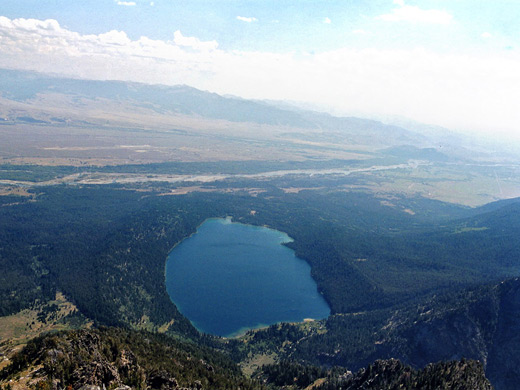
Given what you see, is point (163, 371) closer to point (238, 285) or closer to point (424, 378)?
point (424, 378)

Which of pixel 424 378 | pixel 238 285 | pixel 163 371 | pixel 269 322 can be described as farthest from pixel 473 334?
pixel 238 285

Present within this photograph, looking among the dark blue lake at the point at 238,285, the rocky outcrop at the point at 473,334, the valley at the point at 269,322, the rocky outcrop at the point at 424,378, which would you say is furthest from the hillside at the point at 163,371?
the dark blue lake at the point at 238,285

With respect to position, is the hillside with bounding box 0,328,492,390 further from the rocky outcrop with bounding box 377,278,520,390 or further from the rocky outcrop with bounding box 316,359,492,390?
the rocky outcrop with bounding box 377,278,520,390

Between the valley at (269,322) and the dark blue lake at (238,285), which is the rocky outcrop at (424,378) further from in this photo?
the dark blue lake at (238,285)

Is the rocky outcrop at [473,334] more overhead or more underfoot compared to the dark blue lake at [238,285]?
more overhead

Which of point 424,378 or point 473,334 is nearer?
point 424,378

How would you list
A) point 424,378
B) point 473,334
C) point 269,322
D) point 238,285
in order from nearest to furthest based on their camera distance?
1. point 424,378
2. point 473,334
3. point 269,322
4. point 238,285

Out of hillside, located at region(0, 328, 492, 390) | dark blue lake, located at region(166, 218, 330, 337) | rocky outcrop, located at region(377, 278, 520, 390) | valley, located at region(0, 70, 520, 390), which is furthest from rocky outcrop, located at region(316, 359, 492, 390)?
dark blue lake, located at region(166, 218, 330, 337)

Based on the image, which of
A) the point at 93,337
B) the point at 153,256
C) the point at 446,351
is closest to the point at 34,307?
the point at 153,256
